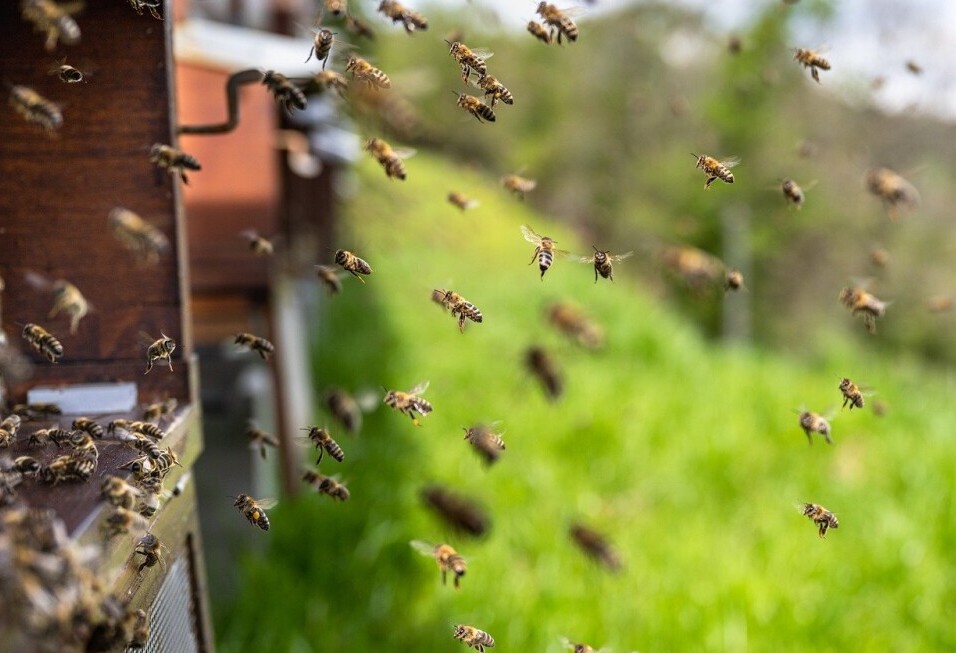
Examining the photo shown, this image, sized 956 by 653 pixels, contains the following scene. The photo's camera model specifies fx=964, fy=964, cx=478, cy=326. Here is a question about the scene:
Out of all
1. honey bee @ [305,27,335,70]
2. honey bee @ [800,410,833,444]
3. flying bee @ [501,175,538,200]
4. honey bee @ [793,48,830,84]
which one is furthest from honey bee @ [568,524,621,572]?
honey bee @ [305,27,335,70]

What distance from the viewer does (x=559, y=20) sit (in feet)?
8.25

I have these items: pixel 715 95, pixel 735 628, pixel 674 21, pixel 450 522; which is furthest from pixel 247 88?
pixel 674 21

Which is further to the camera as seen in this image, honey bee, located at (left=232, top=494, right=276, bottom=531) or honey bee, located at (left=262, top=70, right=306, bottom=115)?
honey bee, located at (left=262, top=70, right=306, bottom=115)

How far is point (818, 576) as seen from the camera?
6.06 meters

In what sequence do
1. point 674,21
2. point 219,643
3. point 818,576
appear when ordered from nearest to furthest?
point 219,643 → point 818,576 → point 674,21

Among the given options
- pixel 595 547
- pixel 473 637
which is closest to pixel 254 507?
pixel 473 637

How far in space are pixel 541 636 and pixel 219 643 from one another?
5.12ft

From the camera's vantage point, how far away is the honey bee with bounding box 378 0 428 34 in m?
2.36

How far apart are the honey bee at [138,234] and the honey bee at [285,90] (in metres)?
0.49

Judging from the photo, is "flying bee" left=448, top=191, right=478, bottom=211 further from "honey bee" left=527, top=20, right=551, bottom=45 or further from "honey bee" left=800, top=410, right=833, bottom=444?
"honey bee" left=800, top=410, right=833, bottom=444

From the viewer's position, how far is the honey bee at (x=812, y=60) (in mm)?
2871

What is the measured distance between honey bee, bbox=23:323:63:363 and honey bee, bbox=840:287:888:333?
2.19 meters

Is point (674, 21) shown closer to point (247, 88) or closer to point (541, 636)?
point (247, 88)

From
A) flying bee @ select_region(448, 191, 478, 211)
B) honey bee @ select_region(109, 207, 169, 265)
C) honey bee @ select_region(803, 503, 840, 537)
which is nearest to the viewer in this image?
honey bee @ select_region(109, 207, 169, 265)
